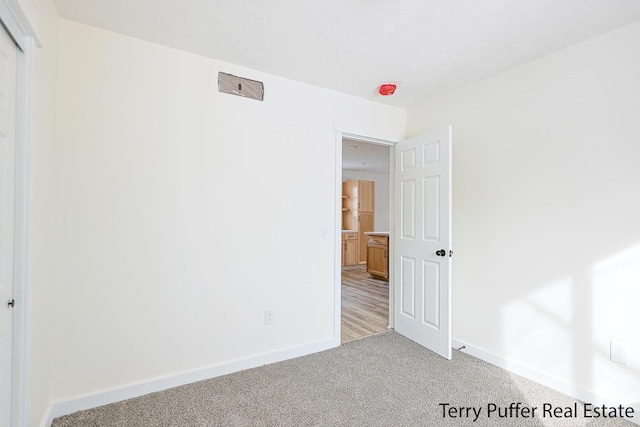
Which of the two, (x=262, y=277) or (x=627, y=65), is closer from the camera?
(x=627, y=65)

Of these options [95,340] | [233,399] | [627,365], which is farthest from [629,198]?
[95,340]

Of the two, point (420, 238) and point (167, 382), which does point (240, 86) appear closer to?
point (420, 238)

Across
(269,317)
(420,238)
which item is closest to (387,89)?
(420,238)

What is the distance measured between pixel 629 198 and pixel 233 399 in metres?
2.76

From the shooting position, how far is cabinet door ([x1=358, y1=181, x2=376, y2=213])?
8.00 meters

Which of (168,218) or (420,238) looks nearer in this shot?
(168,218)

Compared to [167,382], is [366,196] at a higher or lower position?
higher

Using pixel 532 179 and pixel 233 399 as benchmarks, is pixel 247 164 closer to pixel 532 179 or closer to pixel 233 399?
pixel 233 399

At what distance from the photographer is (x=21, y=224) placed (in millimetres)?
1379

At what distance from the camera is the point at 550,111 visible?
7.30ft

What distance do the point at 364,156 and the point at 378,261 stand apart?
6.80ft

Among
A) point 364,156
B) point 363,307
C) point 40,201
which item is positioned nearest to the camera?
point 40,201

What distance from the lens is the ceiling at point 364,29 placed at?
1.72m

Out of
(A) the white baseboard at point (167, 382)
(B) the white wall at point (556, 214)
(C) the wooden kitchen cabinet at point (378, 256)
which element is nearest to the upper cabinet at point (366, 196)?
(C) the wooden kitchen cabinet at point (378, 256)
